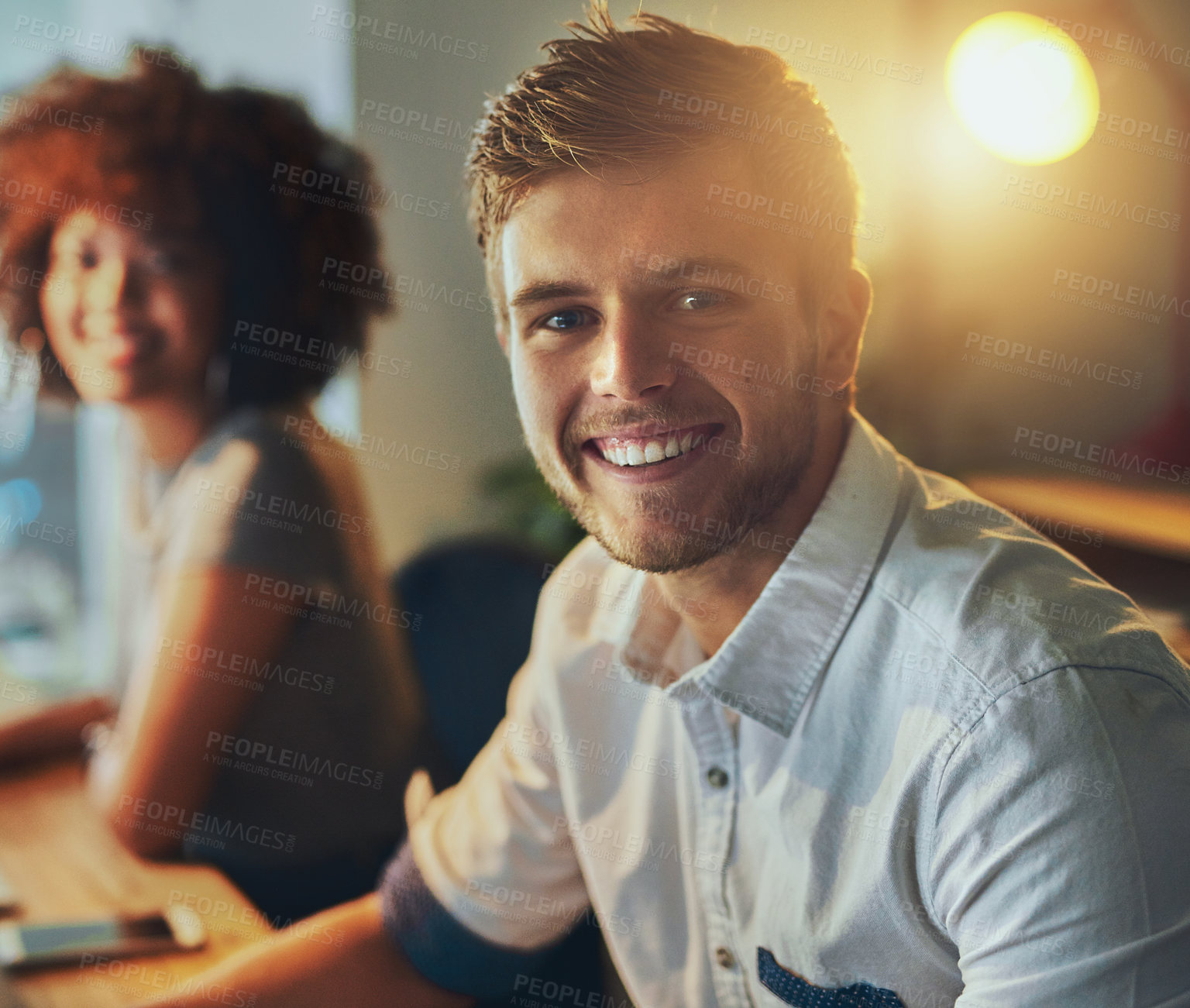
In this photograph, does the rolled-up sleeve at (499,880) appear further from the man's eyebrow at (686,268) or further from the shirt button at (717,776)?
the man's eyebrow at (686,268)

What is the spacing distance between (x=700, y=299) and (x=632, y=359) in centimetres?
8

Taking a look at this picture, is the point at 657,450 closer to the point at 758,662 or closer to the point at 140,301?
the point at 758,662

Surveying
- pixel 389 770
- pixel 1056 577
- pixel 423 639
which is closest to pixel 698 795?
pixel 1056 577

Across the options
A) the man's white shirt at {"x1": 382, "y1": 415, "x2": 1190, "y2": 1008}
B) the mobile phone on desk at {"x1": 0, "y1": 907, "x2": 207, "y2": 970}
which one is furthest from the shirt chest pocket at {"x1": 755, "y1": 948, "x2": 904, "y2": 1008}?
the mobile phone on desk at {"x1": 0, "y1": 907, "x2": 207, "y2": 970}

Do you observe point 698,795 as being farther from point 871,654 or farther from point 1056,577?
point 1056,577

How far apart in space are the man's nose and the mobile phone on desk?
79cm

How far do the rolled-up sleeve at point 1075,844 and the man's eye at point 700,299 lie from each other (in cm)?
40

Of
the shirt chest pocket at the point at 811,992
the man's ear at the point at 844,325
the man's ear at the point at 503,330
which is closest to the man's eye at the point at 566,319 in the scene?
the man's ear at the point at 503,330

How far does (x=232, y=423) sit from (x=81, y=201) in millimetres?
416

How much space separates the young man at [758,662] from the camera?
63cm

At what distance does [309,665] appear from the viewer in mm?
1299

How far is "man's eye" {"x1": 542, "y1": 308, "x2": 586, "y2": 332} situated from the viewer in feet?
2.77

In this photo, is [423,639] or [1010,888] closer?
[1010,888]

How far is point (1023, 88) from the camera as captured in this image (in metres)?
0.94
